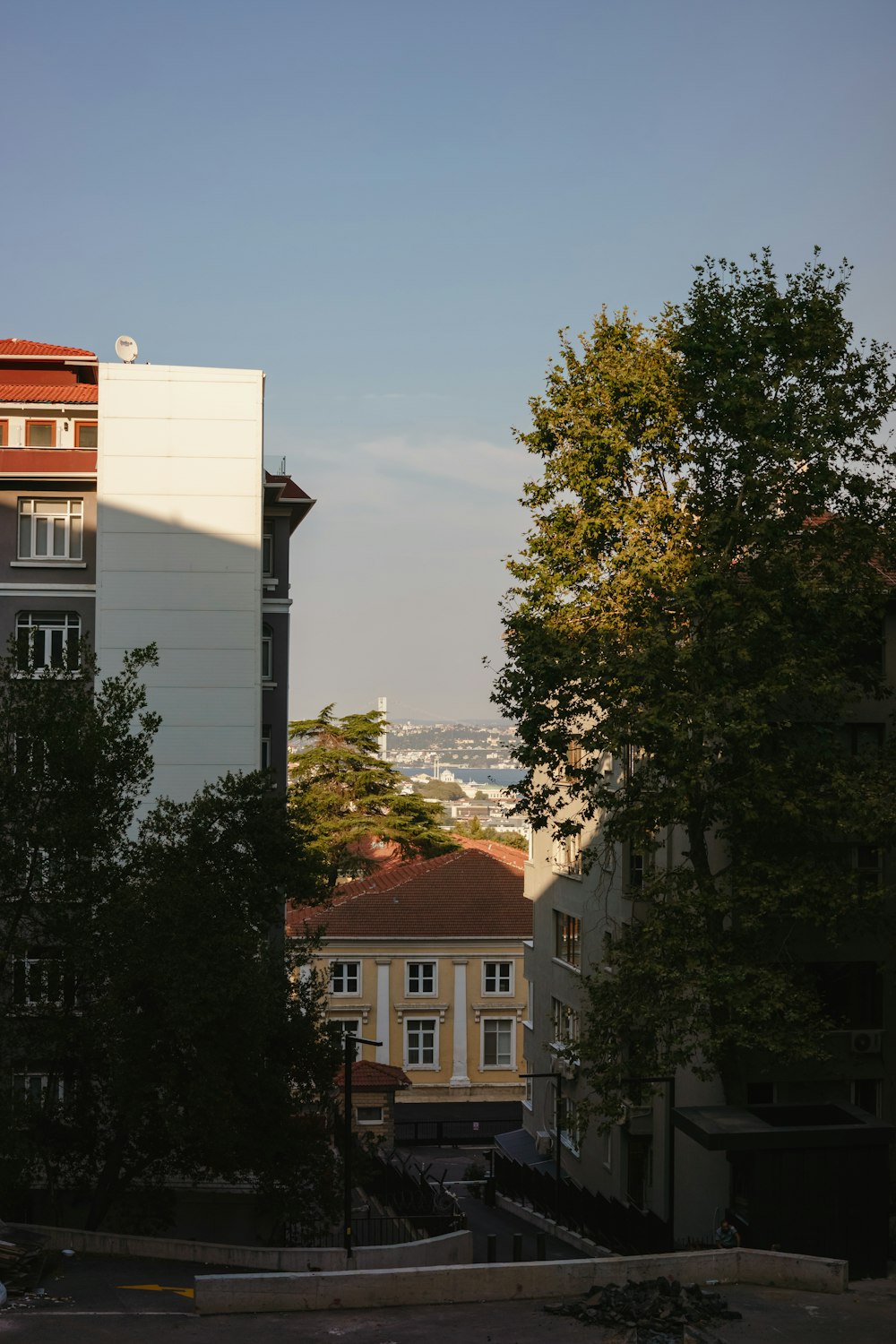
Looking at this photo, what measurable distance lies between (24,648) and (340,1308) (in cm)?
1352

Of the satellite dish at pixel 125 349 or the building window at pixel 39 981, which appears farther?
the satellite dish at pixel 125 349

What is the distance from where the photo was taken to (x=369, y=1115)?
164 feet

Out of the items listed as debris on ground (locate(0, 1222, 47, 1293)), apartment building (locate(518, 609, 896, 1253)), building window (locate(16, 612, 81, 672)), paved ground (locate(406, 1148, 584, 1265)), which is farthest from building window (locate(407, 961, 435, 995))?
debris on ground (locate(0, 1222, 47, 1293))

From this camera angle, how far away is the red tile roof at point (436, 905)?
196 ft

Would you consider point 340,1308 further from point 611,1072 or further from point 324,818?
point 324,818

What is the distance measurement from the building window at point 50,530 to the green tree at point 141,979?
1257cm

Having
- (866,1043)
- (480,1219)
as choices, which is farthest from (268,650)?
(866,1043)

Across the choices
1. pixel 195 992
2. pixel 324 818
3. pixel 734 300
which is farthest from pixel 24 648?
pixel 324 818

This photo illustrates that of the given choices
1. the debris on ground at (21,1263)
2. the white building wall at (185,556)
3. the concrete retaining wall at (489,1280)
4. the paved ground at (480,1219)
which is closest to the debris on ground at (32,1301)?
the debris on ground at (21,1263)

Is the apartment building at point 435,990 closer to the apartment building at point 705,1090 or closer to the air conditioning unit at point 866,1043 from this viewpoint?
the apartment building at point 705,1090

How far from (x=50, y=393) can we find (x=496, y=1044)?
33.0m

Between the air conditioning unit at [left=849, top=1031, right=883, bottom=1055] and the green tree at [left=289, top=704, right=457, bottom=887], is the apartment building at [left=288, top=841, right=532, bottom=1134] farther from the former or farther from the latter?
the air conditioning unit at [left=849, top=1031, right=883, bottom=1055]

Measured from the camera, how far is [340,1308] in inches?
832

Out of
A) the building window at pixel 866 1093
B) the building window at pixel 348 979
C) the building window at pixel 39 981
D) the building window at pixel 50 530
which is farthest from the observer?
the building window at pixel 348 979
